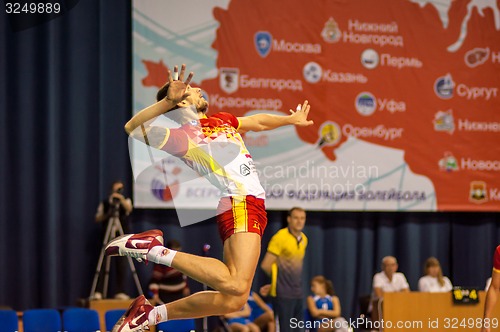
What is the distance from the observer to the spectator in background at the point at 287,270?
9.20 m

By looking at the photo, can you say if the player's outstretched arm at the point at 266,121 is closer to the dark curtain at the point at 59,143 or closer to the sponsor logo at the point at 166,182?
the sponsor logo at the point at 166,182

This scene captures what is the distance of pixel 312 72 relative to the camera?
11.7 meters

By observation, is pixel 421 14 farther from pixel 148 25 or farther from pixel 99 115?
pixel 99 115

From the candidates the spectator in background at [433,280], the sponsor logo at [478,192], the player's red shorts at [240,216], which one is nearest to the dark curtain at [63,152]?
the spectator in background at [433,280]

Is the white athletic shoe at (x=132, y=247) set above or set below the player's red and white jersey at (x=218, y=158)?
below

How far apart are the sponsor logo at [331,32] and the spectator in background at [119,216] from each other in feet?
11.9

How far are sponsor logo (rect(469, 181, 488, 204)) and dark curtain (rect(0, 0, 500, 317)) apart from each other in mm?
2936

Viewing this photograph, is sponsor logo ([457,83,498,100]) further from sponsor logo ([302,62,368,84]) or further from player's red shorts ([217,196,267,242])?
player's red shorts ([217,196,267,242])

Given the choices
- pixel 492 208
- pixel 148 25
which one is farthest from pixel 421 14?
pixel 148 25

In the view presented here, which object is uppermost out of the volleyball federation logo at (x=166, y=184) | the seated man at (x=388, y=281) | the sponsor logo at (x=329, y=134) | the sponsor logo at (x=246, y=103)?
the sponsor logo at (x=246, y=103)

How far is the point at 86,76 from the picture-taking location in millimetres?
11250

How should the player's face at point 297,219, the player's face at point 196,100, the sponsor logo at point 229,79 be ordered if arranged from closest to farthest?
the player's face at point 196,100, the player's face at point 297,219, the sponsor logo at point 229,79

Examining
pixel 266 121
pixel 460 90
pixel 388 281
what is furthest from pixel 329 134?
pixel 266 121

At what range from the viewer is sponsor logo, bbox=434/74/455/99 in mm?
12156
